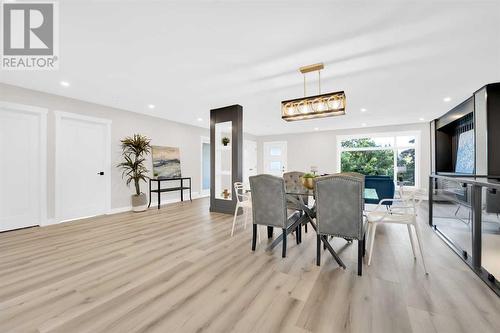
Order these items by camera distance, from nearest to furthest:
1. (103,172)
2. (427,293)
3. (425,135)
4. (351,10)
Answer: (427,293) → (351,10) → (103,172) → (425,135)

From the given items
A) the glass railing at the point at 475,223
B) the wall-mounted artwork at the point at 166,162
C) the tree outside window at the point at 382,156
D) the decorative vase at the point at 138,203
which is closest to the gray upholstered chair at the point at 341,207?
the glass railing at the point at 475,223

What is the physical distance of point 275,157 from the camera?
389 inches

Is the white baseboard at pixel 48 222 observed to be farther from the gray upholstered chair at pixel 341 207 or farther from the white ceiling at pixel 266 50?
the gray upholstered chair at pixel 341 207

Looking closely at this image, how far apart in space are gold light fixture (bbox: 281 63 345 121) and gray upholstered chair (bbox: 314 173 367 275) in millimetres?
1210

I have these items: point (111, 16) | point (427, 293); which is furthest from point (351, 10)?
point (427, 293)

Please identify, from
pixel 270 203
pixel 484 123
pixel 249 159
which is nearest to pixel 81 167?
pixel 270 203

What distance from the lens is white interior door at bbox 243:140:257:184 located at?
9.51m

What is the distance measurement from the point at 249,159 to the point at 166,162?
4.30 m

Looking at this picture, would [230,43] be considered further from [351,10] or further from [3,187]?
[3,187]

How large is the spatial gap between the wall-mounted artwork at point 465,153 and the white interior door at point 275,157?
5.62m

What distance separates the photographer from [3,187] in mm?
3604

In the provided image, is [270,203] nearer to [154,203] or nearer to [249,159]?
[154,203]

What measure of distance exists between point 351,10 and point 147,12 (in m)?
1.91

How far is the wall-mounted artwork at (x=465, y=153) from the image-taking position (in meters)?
5.04
